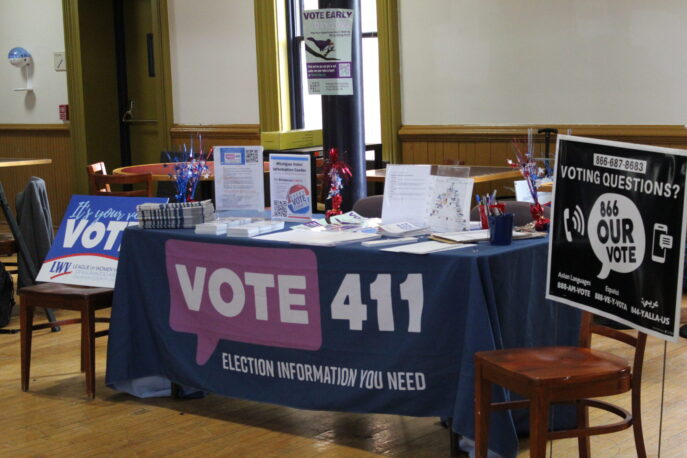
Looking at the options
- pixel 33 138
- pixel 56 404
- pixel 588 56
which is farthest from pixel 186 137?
pixel 56 404

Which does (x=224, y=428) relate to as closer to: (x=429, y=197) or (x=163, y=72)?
(x=429, y=197)

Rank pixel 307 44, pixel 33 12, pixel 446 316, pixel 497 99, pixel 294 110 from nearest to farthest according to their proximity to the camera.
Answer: pixel 446 316
pixel 307 44
pixel 497 99
pixel 294 110
pixel 33 12

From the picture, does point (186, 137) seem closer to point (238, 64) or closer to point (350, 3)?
point (238, 64)

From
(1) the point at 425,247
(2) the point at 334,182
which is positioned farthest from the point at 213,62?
(1) the point at 425,247

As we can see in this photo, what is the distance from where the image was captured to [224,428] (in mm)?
4047

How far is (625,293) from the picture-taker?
2770 mm

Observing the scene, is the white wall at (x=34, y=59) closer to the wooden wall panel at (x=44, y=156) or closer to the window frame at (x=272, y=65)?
the wooden wall panel at (x=44, y=156)

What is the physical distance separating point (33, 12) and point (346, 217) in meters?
7.53

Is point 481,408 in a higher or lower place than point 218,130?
lower

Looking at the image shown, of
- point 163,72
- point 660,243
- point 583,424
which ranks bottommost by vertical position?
point 583,424

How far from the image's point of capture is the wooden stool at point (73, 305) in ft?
14.7

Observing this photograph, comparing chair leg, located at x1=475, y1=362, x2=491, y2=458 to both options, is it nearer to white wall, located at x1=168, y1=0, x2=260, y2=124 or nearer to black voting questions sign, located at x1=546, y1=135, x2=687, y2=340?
black voting questions sign, located at x1=546, y1=135, x2=687, y2=340

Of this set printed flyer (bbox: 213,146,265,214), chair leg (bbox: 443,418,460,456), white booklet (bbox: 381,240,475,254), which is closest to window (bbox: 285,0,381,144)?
printed flyer (bbox: 213,146,265,214)

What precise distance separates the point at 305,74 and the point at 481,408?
20.9 feet
